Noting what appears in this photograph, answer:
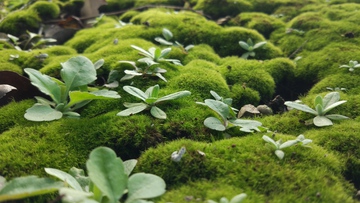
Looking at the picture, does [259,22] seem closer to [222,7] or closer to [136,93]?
[222,7]

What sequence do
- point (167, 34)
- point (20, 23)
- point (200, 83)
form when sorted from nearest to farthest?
point (200, 83) → point (167, 34) → point (20, 23)

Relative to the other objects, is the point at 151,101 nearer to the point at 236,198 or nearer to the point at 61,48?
the point at 236,198

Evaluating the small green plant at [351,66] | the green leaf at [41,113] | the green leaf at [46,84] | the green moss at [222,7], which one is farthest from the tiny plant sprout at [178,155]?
the green moss at [222,7]

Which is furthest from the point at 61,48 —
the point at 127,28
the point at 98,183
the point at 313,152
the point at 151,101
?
the point at 313,152

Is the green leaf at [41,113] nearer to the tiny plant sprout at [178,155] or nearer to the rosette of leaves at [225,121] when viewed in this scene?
the tiny plant sprout at [178,155]

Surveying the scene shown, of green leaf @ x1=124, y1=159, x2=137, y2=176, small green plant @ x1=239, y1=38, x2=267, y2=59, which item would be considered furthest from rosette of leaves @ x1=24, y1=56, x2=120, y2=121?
small green plant @ x1=239, y1=38, x2=267, y2=59

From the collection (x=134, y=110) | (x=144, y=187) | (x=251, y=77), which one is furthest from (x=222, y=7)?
(x=144, y=187)

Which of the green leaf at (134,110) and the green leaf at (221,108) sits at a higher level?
the green leaf at (221,108)

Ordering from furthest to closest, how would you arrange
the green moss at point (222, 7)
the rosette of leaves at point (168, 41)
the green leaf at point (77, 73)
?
1. the green moss at point (222, 7)
2. the rosette of leaves at point (168, 41)
3. the green leaf at point (77, 73)
